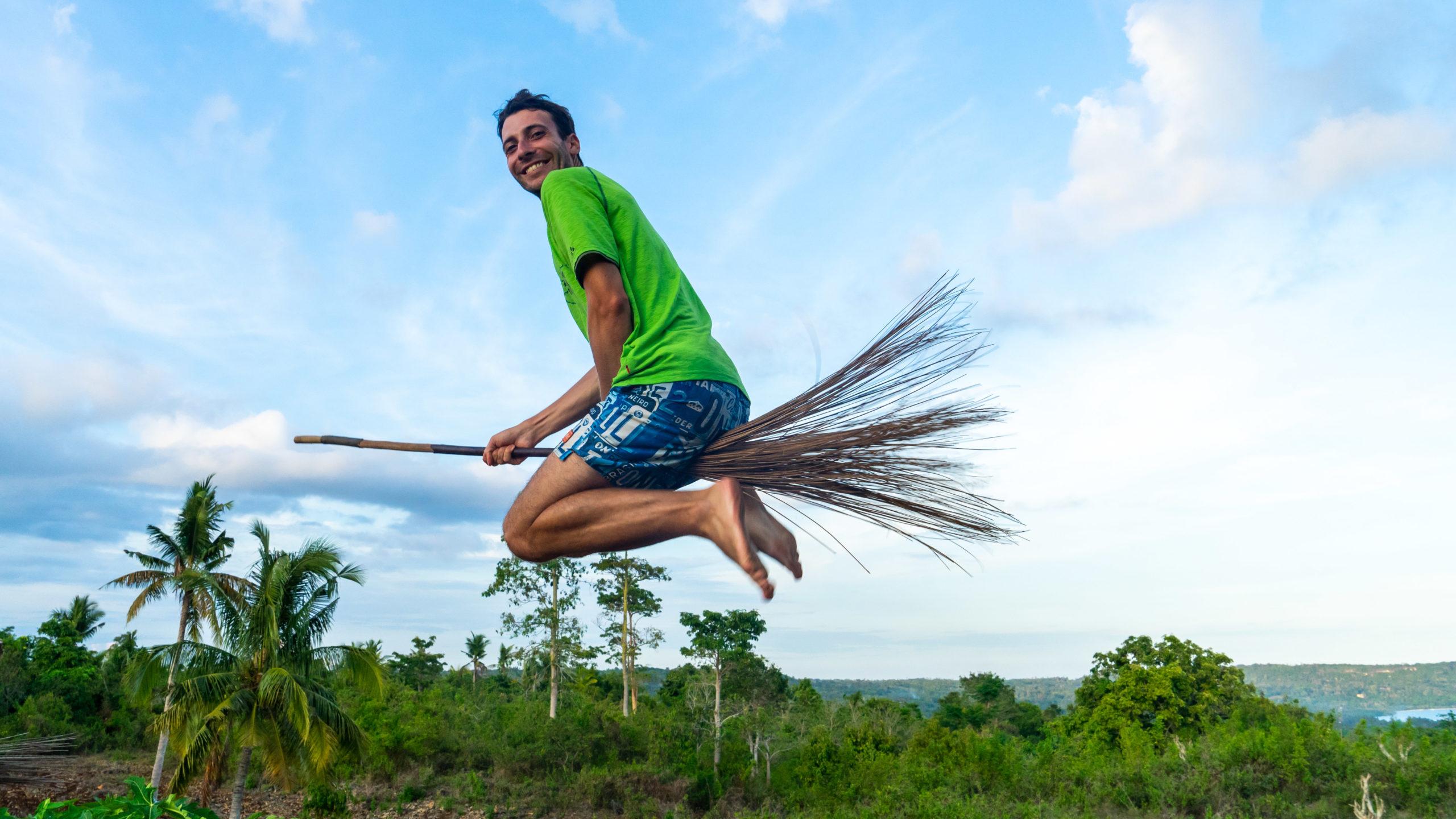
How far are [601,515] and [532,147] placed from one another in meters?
1.06

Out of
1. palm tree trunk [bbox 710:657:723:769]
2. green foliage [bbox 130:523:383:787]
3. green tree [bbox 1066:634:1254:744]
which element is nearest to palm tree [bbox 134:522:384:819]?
green foliage [bbox 130:523:383:787]

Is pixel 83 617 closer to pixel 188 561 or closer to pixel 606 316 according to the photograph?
pixel 188 561

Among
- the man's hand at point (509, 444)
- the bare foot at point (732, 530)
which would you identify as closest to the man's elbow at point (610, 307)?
the bare foot at point (732, 530)

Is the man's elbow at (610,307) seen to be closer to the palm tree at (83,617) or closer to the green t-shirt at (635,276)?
the green t-shirt at (635,276)

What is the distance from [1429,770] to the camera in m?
17.4

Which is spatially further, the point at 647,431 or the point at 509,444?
the point at 509,444

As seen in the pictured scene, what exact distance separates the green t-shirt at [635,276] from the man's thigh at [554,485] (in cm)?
22

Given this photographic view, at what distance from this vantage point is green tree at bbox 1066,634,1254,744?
3353 cm

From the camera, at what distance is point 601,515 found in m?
2.04

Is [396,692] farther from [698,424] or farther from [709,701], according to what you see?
[698,424]

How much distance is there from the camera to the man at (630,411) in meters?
2.02

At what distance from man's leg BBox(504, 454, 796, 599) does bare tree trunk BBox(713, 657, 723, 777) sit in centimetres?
2311

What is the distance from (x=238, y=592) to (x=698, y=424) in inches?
702

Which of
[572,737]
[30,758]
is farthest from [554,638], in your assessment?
[30,758]
